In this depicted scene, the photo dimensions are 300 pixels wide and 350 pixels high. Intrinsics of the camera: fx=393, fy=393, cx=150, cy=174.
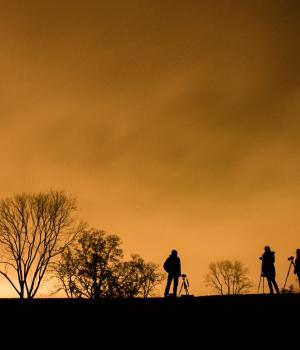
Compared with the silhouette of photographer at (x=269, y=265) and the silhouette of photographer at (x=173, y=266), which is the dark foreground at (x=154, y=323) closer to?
the silhouette of photographer at (x=173, y=266)

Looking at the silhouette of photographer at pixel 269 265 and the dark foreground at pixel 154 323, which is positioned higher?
the silhouette of photographer at pixel 269 265

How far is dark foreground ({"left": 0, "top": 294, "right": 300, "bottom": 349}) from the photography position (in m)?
9.82

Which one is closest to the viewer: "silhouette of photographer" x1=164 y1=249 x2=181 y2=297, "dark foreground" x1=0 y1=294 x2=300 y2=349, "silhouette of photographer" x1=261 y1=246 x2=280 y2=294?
"dark foreground" x1=0 y1=294 x2=300 y2=349

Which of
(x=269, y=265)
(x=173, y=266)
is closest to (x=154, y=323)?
(x=173, y=266)

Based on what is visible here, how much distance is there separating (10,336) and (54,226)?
3149cm

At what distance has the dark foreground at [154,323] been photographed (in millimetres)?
9820

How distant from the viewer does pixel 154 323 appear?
11133mm

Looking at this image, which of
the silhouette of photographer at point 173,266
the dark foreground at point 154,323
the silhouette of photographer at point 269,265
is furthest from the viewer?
the silhouette of photographer at point 269,265

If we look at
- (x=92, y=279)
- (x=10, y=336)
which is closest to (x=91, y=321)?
(x=10, y=336)

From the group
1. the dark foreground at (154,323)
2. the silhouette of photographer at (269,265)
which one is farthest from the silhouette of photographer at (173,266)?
the silhouette of photographer at (269,265)

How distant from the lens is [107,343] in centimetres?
991

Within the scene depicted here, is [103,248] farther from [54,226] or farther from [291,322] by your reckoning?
[291,322]

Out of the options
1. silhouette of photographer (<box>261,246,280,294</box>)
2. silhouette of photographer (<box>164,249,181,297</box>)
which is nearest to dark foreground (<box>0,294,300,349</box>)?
silhouette of photographer (<box>164,249,181,297</box>)

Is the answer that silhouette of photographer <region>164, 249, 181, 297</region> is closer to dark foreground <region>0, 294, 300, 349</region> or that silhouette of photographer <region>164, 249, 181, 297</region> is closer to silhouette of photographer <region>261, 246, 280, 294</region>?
dark foreground <region>0, 294, 300, 349</region>
